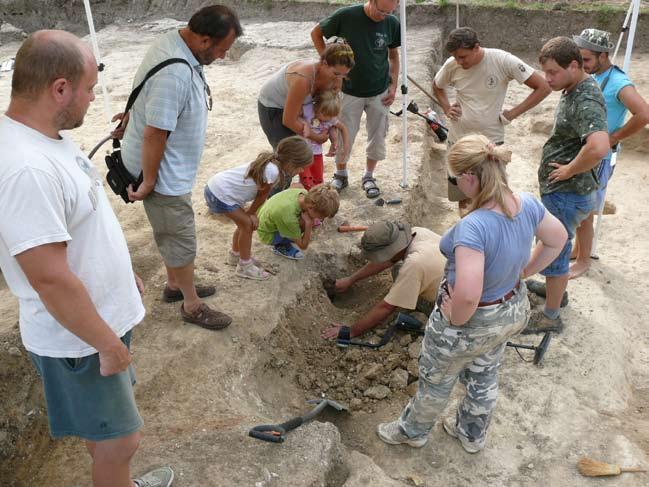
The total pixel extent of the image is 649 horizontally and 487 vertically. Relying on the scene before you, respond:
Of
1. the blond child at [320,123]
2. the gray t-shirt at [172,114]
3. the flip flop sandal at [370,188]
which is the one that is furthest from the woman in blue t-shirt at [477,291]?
the flip flop sandal at [370,188]

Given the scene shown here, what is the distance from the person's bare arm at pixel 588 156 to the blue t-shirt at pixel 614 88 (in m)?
0.56

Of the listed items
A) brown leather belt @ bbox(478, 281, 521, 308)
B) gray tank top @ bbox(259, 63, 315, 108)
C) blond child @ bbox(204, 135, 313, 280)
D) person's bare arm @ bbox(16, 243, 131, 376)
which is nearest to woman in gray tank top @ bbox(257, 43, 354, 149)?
gray tank top @ bbox(259, 63, 315, 108)

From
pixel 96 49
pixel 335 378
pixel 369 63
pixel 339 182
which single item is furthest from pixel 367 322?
pixel 96 49

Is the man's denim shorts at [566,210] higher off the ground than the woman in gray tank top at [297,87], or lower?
lower

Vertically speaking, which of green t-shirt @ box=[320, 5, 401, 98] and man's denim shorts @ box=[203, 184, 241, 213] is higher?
green t-shirt @ box=[320, 5, 401, 98]

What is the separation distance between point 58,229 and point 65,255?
0.09 meters

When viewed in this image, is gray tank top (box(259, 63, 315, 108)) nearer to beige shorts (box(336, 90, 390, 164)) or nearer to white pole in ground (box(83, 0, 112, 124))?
beige shorts (box(336, 90, 390, 164))

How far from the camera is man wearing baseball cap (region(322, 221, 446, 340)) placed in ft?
12.3

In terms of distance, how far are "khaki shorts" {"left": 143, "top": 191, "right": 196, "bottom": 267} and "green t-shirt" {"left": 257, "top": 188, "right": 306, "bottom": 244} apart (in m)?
0.85

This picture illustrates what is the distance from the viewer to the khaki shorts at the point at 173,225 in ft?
10.8

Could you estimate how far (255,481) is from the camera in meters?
2.55

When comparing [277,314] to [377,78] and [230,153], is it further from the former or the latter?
[230,153]

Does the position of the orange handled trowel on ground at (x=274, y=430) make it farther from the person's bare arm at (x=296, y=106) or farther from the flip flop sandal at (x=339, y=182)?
the flip flop sandal at (x=339, y=182)

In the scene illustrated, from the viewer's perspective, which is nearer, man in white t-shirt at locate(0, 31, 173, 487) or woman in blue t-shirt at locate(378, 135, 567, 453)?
man in white t-shirt at locate(0, 31, 173, 487)
